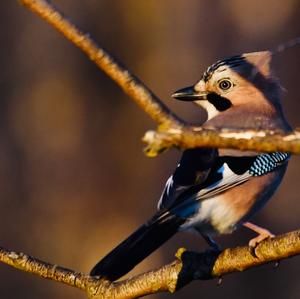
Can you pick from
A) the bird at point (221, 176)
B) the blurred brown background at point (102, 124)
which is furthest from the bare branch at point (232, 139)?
the blurred brown background at point (102, 124)

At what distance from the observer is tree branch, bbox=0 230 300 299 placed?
3.34 meters

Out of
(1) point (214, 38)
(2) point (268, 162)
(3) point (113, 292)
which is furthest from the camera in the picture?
(1) point (214, 38)

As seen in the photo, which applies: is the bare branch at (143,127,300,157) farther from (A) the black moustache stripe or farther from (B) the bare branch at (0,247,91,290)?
(A) the black moustache stripe

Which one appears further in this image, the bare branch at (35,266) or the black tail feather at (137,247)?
the black tail feather at (137,247)

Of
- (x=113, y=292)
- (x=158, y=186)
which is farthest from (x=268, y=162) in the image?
(x=158, y=186)

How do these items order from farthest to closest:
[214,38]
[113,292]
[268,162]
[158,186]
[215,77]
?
[214,38]
[158,186]
[215,77]
[268,162]
[113,292]

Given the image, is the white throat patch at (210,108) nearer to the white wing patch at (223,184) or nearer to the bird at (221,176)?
the bird at (221,176)

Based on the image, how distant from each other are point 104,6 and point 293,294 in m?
3.08

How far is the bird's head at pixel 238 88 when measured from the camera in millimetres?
4621

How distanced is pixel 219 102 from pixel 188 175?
29.0 inches

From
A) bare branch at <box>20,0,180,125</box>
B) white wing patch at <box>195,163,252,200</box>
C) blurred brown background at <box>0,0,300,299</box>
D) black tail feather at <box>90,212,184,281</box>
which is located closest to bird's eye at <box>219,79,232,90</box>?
white wing patch at <box>195,163,252,200</box>

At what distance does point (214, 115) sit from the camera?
468 cm

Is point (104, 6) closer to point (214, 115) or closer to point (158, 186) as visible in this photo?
point (158, 186)

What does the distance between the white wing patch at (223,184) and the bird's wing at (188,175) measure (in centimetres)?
4
